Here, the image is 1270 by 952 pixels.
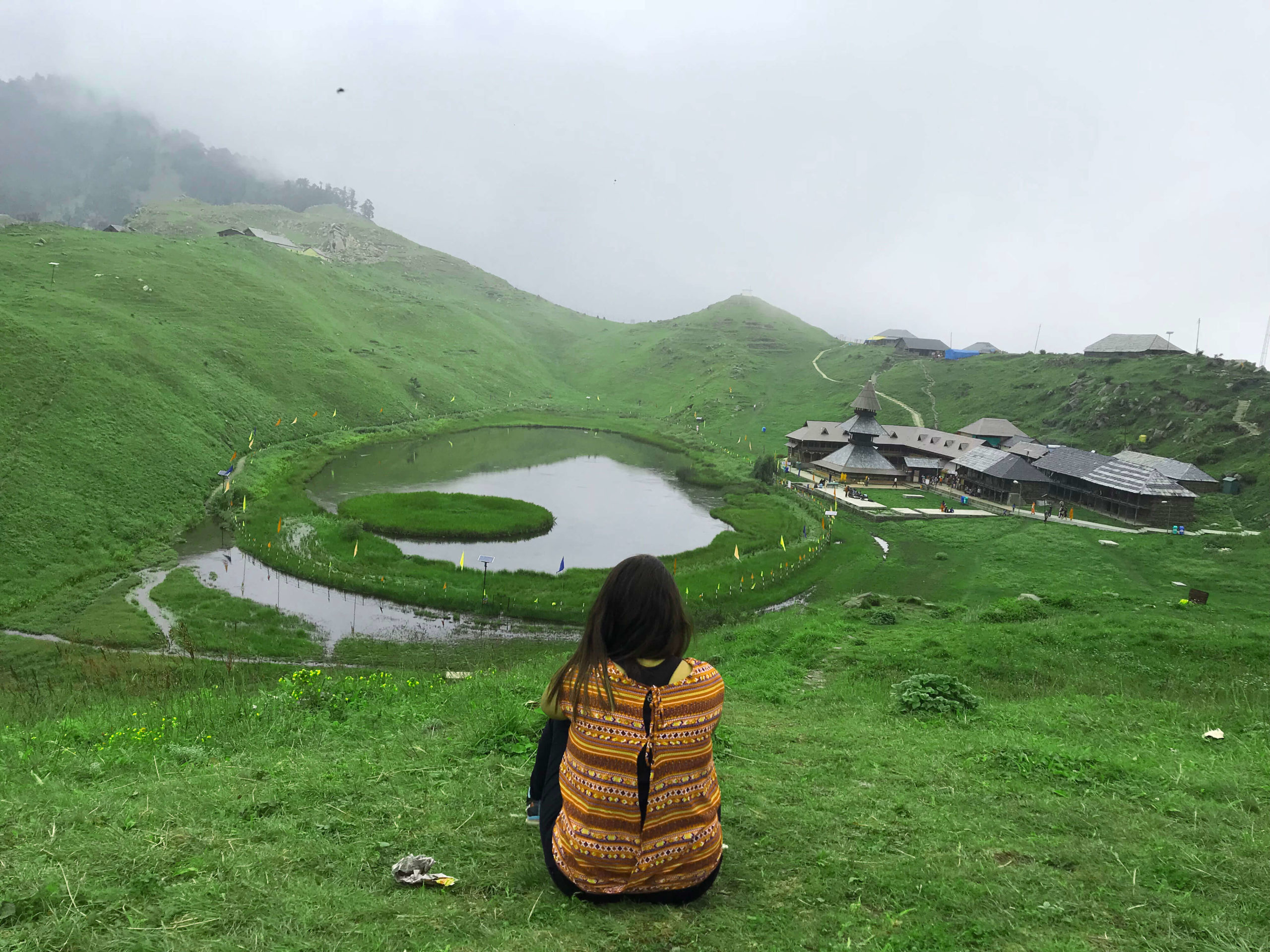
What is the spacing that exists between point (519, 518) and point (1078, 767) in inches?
1553

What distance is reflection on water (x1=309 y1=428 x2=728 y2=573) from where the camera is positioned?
41.4 m

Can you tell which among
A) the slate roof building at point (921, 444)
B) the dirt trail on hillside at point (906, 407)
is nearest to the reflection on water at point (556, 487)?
the slate roof building at point (921, 444)

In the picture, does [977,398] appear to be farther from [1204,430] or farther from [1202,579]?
[1202,579]

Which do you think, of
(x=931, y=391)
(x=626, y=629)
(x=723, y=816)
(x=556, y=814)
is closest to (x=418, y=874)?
(x=556, y=814)

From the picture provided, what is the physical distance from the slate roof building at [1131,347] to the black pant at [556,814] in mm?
110918

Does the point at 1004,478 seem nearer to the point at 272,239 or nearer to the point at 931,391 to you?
the point at 931,391

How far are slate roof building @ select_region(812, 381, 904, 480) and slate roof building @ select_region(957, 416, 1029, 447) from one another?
12619 millimetres

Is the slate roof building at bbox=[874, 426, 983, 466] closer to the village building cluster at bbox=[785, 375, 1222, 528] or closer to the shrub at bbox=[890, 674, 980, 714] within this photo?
the village building cluster at bbox=[785, 375, 1222, 528]

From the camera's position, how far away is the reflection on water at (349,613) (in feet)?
94.3

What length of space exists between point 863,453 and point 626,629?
65789 millimetres

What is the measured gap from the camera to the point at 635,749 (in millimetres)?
4879

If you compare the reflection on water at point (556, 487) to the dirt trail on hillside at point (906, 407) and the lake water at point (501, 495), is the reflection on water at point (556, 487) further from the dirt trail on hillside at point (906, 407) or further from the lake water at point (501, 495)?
the dirt trail on hillside at point (906, 407)

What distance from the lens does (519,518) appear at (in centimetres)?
4606

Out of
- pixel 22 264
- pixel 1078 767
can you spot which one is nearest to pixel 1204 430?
pixel 1078 767
